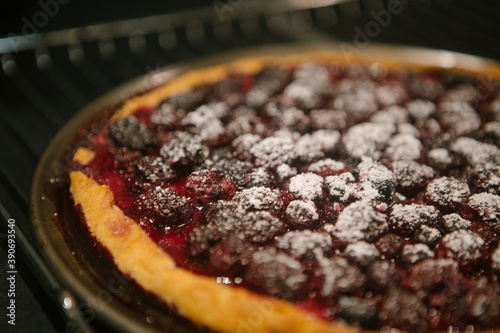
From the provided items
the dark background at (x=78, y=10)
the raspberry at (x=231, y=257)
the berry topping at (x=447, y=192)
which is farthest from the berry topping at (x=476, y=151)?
the dark background at (x=78, y=10)

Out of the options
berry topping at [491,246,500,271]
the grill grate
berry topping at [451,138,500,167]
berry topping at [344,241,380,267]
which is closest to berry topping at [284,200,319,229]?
berry topping at [344,241,380,267]

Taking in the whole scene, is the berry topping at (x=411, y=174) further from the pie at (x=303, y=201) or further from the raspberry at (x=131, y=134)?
the raspberry at (x=131, y=134)

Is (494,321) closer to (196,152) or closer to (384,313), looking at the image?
(384,313)

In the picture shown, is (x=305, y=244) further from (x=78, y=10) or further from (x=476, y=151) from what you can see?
(x=78, y=10)

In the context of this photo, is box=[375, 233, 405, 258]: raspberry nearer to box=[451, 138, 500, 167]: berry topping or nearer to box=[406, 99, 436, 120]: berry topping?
box=[451, 138, 500, 167]: berry topping

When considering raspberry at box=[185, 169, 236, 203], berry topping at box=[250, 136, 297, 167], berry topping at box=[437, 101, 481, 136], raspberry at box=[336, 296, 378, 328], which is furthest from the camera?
berry topping at box=[437, 101, 481, 136]

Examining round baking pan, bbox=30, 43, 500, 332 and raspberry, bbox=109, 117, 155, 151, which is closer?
round baking pan, bbox=30, 43, 500, 332
